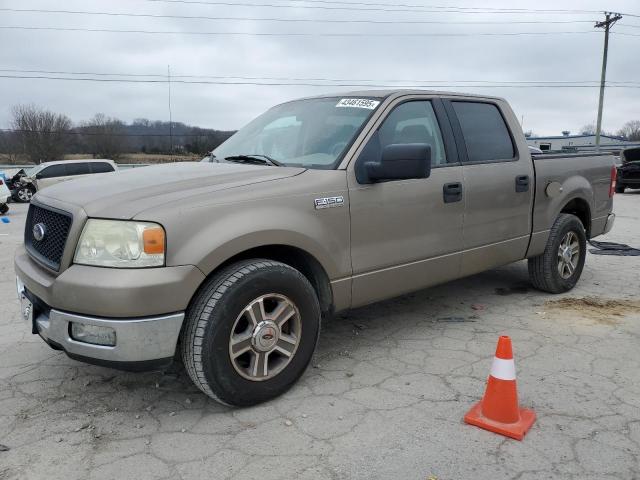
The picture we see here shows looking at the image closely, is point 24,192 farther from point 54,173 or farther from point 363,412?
point 363,412

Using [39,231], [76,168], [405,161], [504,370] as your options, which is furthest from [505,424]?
[76,168]

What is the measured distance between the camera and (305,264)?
10.7 ft

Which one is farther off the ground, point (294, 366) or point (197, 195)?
point (197, 195)

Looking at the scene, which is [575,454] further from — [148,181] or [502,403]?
[148,181]

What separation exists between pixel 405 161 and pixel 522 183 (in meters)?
1.87

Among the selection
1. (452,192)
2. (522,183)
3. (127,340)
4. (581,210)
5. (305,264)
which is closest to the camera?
(127,340)

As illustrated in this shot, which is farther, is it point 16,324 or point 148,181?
point 16,324

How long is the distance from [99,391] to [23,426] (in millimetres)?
472

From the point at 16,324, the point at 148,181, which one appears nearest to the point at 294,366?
the point at 148,181

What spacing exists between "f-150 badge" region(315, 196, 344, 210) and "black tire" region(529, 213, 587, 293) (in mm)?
2677

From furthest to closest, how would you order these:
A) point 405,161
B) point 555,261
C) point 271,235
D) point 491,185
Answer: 1. point 555,261
2. point 491,185
3. point 405,161
4. point 271,235

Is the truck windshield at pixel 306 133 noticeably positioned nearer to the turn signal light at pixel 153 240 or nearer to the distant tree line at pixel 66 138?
the turn signal light at pixel 153 240

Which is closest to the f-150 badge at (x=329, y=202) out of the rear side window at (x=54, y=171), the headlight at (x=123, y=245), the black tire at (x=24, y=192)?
the headlight at (x=123, y=245)

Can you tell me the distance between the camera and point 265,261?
2.93m
